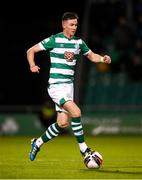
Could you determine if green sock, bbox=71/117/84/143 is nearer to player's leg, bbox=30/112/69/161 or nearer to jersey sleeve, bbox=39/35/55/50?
player's leg, bbox=30/112/69/161

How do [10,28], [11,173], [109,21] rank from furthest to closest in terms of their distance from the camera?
[10,28] < [109,21] < [11,173]

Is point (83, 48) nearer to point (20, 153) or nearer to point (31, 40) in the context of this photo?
point (20, 153)

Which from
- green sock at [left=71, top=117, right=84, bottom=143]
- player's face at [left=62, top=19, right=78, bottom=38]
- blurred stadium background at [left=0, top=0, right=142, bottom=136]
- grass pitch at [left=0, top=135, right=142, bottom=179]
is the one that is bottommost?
blurred stadium background at [left=0, top=0, right=142, bottom=136]

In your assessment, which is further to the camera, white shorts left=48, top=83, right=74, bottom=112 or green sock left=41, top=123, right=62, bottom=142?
green sock left=41, top=123, right=62, bottom=142

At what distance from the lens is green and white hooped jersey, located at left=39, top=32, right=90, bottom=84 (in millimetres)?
11062

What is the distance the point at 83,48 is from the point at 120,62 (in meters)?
12.8

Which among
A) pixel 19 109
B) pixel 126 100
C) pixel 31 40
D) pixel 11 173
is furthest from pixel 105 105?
pixel 11 173

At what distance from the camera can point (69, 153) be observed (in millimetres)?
14438

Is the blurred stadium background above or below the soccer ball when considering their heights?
below

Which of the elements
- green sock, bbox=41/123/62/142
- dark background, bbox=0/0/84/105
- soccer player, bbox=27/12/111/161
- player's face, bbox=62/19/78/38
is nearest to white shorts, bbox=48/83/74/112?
soccer player, bbox=27/12/111/161

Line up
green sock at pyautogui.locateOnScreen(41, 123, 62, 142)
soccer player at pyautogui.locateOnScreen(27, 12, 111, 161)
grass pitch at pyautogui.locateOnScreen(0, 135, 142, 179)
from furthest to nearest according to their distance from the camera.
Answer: green sock at pyautogui.locateOnScreen(41, 123, 62, 142) → soccer player at pyautogui.locateOnScreen(27, 12, 111, 161) → grass pitch at pyautogui.locateOnScreen(0, 135, 142, 179)

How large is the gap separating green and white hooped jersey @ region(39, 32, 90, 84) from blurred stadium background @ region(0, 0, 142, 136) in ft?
36.3

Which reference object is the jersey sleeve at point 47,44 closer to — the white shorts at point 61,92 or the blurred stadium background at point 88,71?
the white shorts at point 61,92

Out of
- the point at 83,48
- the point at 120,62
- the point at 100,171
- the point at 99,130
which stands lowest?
the point at 99,130
